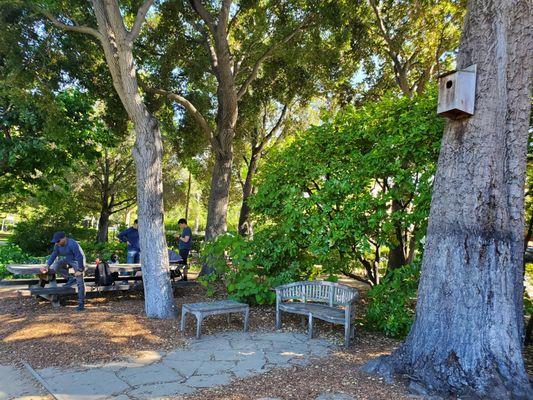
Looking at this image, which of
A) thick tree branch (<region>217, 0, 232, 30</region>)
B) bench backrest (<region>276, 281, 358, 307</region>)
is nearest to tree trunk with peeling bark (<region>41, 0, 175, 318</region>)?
bench backrest (<region>276, 281, 358, 307</region>)

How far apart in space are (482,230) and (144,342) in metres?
4.71

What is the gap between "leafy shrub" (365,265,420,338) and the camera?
20.7 ft

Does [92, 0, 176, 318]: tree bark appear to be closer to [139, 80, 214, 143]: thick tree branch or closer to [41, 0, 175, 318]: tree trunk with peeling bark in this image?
[41, 0, 175, 318]: tree trunk with peeling bark

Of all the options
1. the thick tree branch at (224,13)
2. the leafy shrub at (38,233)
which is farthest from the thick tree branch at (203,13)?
the leafy shrub at (38,233)

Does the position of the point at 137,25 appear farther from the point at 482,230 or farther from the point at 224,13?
the point at 482,230

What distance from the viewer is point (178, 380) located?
4.53 meters

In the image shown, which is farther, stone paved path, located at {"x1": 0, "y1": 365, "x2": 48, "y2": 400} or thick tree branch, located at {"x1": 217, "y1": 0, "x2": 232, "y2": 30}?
thick tree branch, located at {"x1": 217, "y1": 0, "x2": 232, "y2": 30}

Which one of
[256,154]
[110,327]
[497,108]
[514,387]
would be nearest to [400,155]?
[497,108]

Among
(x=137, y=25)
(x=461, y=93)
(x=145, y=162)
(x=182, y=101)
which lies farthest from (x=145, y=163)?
(x=461, y=93)

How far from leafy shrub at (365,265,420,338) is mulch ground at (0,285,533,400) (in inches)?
11.5

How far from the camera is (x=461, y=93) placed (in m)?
4.50

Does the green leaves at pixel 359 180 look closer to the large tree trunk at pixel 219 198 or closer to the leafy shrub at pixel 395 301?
the leafy shrub at pixel 395 301

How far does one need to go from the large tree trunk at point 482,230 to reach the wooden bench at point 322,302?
137 cm

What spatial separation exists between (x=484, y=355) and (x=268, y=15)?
1106 centimetres
